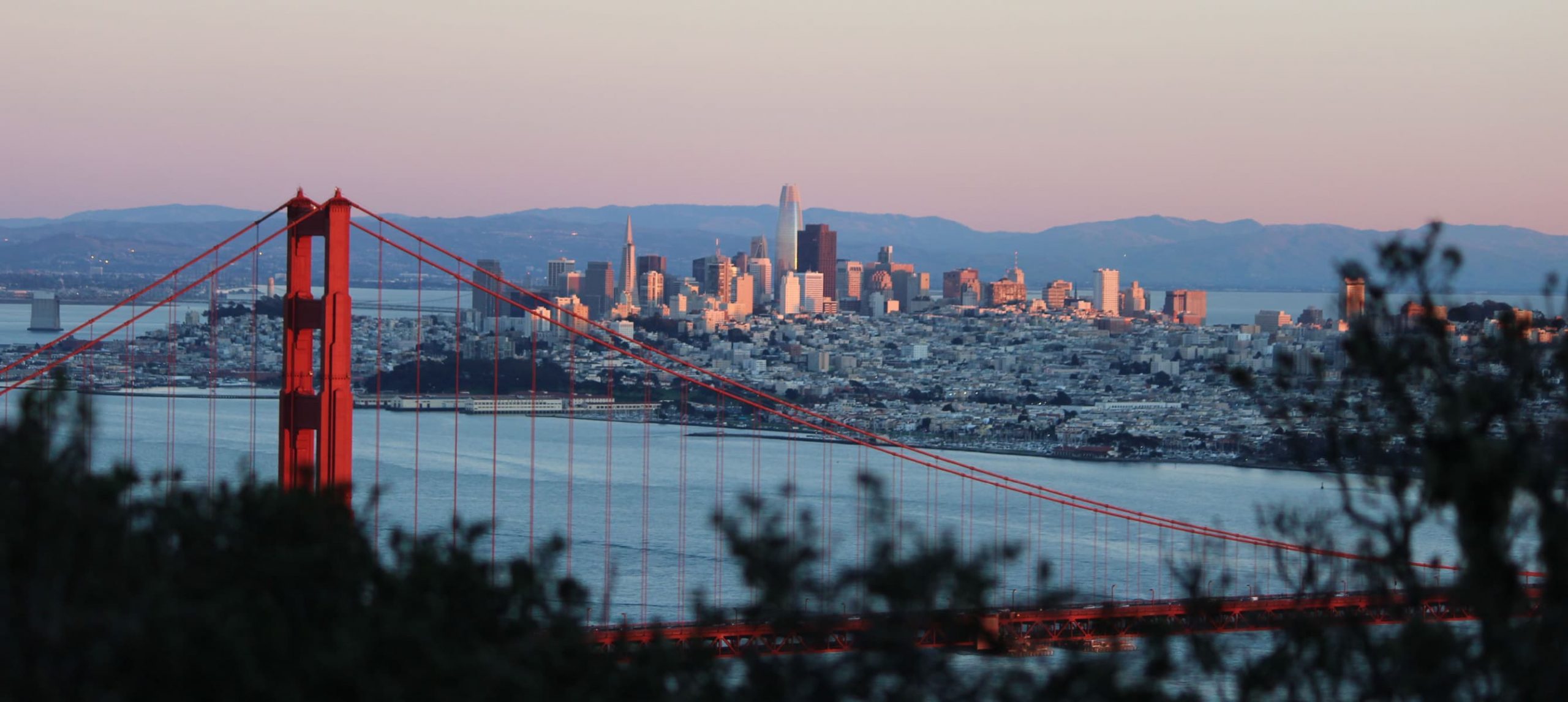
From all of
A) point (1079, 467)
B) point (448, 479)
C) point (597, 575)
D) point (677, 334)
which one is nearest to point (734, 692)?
point (597, 575)

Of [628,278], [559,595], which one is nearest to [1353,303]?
[559,595]

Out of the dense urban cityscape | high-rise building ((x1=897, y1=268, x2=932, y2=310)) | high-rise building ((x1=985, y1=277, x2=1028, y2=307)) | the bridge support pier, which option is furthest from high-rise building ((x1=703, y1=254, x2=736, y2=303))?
the bridge support pier

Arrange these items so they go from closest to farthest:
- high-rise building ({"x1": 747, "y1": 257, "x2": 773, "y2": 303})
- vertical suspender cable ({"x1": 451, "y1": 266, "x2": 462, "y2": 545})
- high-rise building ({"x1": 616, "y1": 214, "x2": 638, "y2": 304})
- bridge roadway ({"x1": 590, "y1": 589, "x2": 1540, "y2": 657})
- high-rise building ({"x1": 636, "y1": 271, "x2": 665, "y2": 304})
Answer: bridge roadway ({"x1": 590, "y1": 589, "x2": 1540, "y2": 657}), vertical suspender cable ({"x1": 451, "y1": 266, "x2": 462, "y2": 545}), high-rise building ({"x1": 616, "y1": 214, "x2": 638, "y2": 304}), high-rise building ({"x1": 636, "y1": 271, "x2": 665, "y2": 304}), high-rise building ({"x1": 747, "y1": 257, "x2": 773, "y2": 303})

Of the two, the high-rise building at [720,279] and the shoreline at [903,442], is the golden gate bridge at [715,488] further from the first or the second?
the high-rise building at [720,279]

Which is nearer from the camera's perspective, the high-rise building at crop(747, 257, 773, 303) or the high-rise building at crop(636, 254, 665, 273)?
the high-rise building at crop(636, 254, 665, 273)

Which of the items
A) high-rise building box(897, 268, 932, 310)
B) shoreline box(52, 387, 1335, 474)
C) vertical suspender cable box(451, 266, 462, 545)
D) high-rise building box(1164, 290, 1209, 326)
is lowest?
shoreline box(52, 387, 1335, 474)

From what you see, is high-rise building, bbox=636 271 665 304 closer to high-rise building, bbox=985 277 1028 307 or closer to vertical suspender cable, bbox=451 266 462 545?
high-rise building, bbox=985 277 1028 307

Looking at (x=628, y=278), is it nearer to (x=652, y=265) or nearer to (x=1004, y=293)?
(x=652, y=265)

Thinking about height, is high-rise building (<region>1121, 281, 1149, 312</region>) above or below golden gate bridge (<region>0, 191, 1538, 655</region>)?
above
